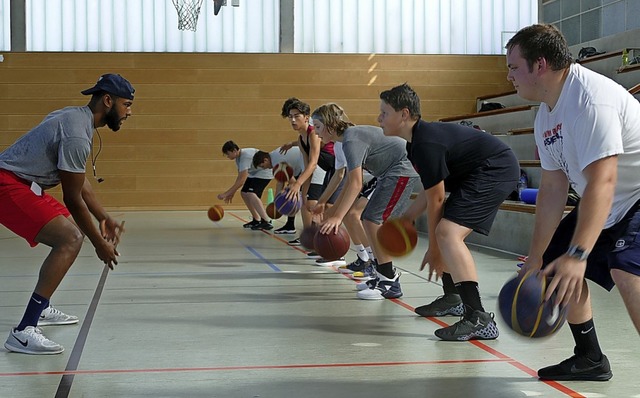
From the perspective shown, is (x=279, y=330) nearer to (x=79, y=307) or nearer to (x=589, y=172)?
(x=79, y=307)

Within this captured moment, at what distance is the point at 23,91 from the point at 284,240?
A: 8762mm

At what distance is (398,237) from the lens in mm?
5527

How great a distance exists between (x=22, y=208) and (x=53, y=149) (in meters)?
0.34

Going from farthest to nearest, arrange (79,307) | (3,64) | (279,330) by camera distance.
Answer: (3,64) → (79,307) → (279,330)

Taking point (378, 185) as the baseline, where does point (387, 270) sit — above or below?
below

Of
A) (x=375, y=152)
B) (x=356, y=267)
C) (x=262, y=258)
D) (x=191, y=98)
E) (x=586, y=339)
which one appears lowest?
(x=262, y=258)

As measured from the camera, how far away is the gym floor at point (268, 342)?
3922 mm

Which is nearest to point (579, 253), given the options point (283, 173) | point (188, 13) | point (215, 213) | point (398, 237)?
point (398, 237)

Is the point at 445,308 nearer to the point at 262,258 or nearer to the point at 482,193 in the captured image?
the point at 482,193

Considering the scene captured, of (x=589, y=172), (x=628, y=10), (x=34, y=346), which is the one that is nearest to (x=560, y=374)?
(x=589, y=172)

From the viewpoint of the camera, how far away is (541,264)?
11.7ft

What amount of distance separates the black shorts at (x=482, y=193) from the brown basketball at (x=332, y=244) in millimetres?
2195

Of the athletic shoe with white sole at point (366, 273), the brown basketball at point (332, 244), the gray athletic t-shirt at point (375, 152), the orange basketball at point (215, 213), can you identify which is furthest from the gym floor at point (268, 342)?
the orange basketball at point (215, 213)

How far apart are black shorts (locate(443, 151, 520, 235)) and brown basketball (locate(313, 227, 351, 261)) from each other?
7.20 ft
